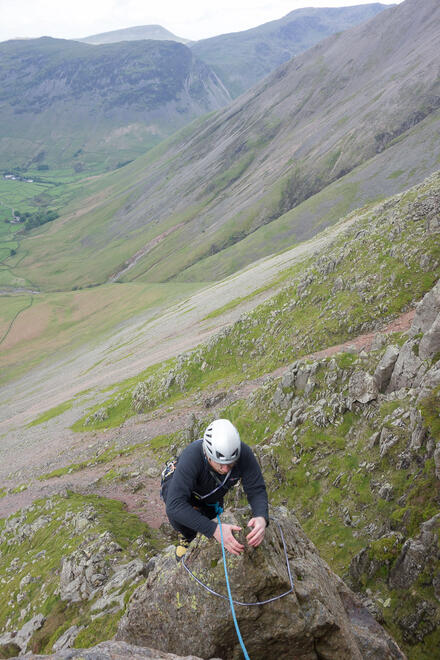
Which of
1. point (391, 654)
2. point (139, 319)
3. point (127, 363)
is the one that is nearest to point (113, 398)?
point (127, 363)

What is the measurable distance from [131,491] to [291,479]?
59.2 feet

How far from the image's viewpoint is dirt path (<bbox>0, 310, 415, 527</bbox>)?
A: 3136 centimetres

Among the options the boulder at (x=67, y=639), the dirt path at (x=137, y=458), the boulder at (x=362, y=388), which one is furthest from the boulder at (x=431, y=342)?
the boulder at (x=67, y=639)

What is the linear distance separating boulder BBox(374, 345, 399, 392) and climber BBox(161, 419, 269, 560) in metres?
14.4

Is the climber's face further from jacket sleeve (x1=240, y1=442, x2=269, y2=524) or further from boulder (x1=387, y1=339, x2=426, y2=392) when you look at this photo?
boulder (x1=387, y1=339, x2=426, y2=392)

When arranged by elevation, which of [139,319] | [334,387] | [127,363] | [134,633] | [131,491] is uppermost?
[134,633]

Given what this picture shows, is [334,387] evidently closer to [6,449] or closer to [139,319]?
[6,449]

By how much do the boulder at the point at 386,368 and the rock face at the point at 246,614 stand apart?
13422 millimetres

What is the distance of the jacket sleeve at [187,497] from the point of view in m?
8.91

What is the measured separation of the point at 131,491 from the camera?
3438 centimetres

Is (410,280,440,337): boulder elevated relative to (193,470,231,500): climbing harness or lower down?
lower down


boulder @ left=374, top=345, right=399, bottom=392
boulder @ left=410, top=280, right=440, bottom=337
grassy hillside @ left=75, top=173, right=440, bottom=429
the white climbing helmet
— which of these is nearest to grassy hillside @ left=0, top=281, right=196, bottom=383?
grassy hillside @ left=75, top=173, right=440, bottom=429

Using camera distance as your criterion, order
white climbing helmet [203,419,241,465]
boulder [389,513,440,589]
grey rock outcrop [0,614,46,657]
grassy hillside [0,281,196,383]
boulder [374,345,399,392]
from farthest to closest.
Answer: grassy hillside [0,281,196,383] → boulder [374,345,399,392] → grey rock outcrop [0,614,46,657] → boulder [389,513,440,589] → white climbing helmet [203,419,241,465]

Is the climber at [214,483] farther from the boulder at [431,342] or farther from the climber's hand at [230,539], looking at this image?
the boulder at [431,342]
